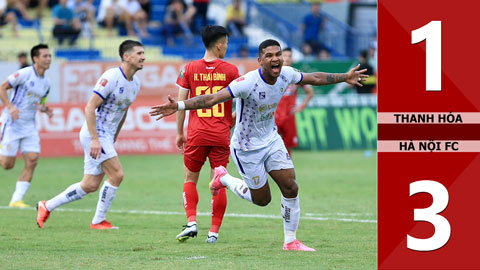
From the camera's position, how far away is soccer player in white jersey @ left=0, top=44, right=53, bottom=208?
1369 centimetres

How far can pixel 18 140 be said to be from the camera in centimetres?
1438

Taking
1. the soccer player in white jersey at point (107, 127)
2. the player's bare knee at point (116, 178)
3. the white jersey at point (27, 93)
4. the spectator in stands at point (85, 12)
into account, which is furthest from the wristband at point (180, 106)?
the spectator in stands at point (85, 12)

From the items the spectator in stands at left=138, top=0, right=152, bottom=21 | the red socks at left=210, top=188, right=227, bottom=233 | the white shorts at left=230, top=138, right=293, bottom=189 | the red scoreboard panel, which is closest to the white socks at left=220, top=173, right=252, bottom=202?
the white shorts at left=230, top=138, right=293, bottom=189

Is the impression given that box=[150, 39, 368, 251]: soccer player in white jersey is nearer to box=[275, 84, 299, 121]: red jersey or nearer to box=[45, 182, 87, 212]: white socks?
box=[45, 182, 87, 212]: white socks

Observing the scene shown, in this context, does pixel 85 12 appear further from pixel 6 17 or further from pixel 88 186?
pixel 88 186

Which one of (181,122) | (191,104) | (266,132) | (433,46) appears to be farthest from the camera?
(181,122)

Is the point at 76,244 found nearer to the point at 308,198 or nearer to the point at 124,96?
the point at 124,96

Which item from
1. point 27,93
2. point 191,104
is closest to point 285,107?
point 27,93

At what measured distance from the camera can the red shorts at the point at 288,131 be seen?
15.2 metres

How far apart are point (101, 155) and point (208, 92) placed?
6.57 feet

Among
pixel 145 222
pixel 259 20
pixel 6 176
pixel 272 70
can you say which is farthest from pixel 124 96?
pixel 259 20

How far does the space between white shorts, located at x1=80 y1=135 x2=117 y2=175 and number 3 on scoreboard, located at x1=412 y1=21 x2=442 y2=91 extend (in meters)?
5.84

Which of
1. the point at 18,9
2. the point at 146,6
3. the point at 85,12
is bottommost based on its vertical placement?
the point at 85,12

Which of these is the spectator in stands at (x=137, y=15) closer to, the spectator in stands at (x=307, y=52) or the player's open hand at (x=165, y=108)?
the spectator in stands at (x=307, y=52)
